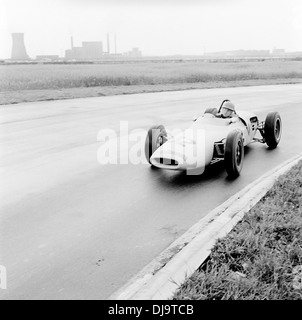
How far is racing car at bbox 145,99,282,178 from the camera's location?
709 cm

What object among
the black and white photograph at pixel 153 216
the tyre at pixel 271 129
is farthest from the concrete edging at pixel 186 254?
the tyre at pixel 271 129

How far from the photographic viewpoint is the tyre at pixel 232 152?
7.12 m

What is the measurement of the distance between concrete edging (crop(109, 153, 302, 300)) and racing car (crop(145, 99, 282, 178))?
3.17 feet

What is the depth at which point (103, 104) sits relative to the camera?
60.9 feet

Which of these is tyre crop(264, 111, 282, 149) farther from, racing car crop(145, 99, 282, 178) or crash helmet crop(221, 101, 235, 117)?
crash helmet crop(221, 101, 235, 117)

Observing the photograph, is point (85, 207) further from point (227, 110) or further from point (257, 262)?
point (227, 110)

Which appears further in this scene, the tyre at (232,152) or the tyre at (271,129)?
the tyre at (271,129)

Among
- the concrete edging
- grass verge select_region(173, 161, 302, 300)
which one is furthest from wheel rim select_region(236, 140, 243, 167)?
grass verge select_region(173, 161, 302, 300)

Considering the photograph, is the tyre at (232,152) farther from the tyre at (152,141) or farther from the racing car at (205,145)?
the tyre at (152,141)

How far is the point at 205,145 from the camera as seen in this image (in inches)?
292

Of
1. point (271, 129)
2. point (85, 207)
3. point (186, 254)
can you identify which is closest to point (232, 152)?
point (85, 207)

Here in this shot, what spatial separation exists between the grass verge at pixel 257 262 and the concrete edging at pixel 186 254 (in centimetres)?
9

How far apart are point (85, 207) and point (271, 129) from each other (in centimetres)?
523
